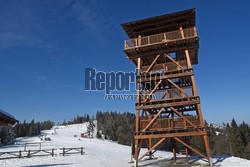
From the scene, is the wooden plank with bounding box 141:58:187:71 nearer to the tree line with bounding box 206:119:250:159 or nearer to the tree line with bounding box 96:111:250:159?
the tree line with bounding box 96:111:250:159

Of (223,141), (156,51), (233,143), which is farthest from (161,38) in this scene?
(223,141)

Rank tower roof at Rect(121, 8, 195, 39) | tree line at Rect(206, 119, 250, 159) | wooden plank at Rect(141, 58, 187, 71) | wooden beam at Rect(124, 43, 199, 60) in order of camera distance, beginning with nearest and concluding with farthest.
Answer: wooden beam at Rect(124, 43, 199, 60)
tower roof at Rect(121, 8, 195, 39)
wooden plank at Rect(141, 58, 187, 71)
tree line at Rect(206, 119, 250, 159)

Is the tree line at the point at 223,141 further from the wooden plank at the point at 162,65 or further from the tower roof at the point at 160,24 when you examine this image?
the tower roof at the point at 160,24

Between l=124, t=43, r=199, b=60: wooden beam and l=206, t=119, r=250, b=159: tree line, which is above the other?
l=124, t=43, r=199, b=60: wooden beam

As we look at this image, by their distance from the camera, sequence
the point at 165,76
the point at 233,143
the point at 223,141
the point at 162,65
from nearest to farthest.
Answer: the point at 165,76
the point at 162,65
the point at 233,143
the point at 223,141

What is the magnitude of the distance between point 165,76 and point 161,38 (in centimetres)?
360

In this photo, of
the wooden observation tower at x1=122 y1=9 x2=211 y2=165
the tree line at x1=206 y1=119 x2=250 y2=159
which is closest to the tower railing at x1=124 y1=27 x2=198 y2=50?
the wooden observation tower at x1=122 y1=9 x2=211 y2=165

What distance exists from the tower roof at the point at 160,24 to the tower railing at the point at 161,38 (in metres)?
1.28

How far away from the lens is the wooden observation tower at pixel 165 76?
18.4 metres

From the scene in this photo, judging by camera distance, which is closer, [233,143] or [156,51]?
[156,51]

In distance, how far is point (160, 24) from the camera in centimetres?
2175

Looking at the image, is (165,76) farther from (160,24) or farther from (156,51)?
(160,24)

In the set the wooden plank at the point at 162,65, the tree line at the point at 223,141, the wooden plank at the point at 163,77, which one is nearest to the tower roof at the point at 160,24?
the wooden plank at the point at 162,65

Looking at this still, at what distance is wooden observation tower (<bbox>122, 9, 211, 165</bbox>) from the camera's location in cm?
1838
